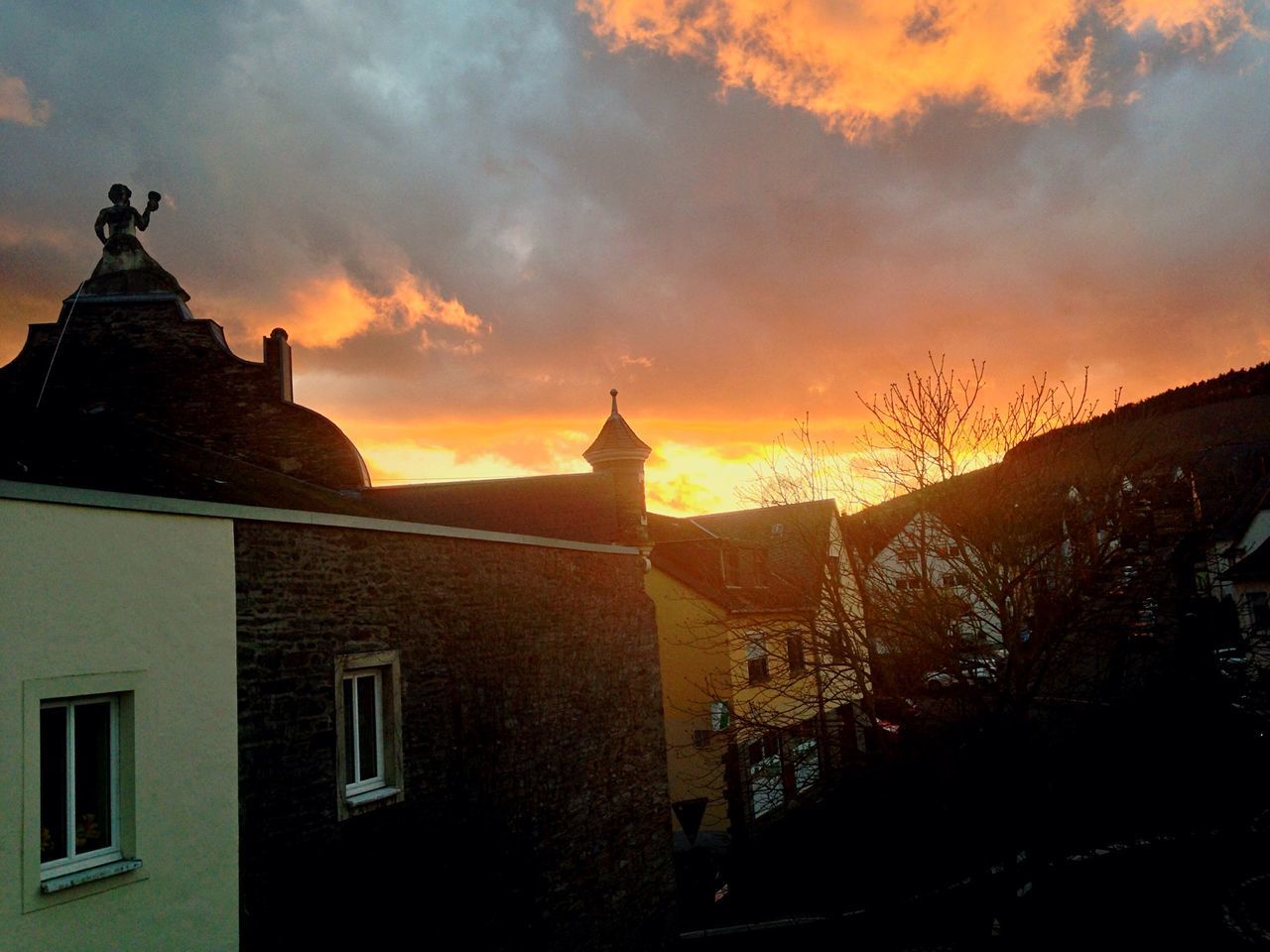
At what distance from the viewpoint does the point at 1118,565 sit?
13430 mm

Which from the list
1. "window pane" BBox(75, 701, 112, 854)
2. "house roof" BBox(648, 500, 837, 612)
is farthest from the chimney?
"window pane" BBox(75, 701, 112, 854)

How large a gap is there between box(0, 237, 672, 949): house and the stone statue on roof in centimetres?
59

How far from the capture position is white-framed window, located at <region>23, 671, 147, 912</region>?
6699mm

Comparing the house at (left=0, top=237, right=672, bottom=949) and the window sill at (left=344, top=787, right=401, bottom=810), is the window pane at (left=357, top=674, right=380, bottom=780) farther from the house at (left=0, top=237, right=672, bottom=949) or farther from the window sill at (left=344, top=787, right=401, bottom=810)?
the window sill at (left=344, top=787, right=401, bottom=810)

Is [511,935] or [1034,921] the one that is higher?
[511,935]

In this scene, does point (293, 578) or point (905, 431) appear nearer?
point (293, 578)

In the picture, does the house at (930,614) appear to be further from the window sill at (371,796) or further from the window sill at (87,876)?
the window sill at (87,876)

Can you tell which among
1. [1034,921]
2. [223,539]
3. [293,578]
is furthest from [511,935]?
[1034,921]

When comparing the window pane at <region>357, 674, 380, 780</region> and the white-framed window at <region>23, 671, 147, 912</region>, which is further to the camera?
the window pane at <region>357, 674, 380, 780</region>

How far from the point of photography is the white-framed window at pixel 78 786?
6.70 metres

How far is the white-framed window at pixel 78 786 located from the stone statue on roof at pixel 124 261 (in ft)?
41.6

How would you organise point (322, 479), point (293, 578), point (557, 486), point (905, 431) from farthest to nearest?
point (557, 486), point (322, 479), point (905, 431), point (293, 578)

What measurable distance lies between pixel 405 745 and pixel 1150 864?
41.6 ft

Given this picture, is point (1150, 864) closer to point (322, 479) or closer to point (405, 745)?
point (405, 745)
